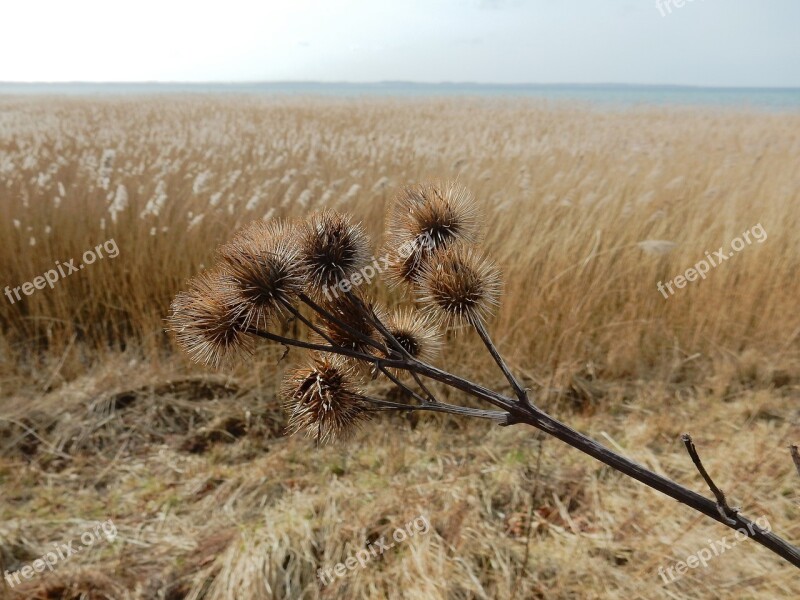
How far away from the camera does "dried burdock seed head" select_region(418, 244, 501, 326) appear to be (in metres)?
0.76

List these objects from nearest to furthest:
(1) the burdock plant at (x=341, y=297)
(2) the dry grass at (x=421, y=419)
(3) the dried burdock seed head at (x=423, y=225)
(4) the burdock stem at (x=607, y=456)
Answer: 1. (4) the burdock stem at (x=607, y=456)
2. (1) the burdock plant at (x=341, y=297)
3. (3) the dried burdock seed head at (x=423, y=225)
4. (2) the dry grass at (x=421, y=419)

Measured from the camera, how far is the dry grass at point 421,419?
205 cm

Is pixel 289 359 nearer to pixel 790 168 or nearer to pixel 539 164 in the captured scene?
pixel 539 164

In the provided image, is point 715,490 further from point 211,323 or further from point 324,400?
point 211,323

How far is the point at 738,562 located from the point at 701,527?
182 millimetres

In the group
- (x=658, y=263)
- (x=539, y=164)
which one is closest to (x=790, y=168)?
(x=539, y=164)

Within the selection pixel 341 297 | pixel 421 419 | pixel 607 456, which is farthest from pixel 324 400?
pixel 421 419

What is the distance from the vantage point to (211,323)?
2.34 ft

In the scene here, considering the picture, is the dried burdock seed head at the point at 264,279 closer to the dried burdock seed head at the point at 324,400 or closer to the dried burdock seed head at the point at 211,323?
the dried burdock seed head at the point at 211,323

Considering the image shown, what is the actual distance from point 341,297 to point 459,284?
6.5 inches

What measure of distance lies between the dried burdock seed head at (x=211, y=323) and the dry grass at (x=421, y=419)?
82 cm

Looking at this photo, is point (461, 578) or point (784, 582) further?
point (461, 578)

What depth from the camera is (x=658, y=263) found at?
3.62m

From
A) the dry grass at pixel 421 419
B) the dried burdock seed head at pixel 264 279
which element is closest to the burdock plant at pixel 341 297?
the dried burdock seed head at pixel 264 279
